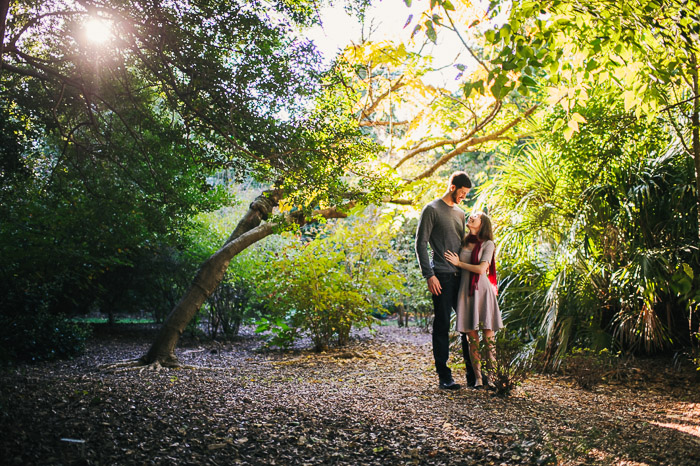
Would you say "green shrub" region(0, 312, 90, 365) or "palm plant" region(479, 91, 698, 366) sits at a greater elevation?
"palm plant" region(479, 91, 698, 366)

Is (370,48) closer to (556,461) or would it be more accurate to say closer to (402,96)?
(402,96)

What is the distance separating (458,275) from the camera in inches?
166

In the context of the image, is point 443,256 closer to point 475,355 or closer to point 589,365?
point 475,355

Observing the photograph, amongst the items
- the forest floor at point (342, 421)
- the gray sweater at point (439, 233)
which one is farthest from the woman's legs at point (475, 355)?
the gray sweater at point (439, 233)

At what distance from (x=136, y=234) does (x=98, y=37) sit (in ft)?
11.7

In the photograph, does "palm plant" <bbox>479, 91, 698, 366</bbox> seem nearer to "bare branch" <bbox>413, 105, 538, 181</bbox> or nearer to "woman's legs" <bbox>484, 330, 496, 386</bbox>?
"bare branch" <bbox>413, 105, 538, 181</bbox>

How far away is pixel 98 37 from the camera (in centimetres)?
382

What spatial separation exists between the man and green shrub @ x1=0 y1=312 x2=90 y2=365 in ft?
15.6

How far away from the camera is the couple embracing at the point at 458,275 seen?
4.06 metres

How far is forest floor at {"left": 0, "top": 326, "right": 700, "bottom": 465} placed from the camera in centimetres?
237

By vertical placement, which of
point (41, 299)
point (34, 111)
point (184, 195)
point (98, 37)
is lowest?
point (41, 299)

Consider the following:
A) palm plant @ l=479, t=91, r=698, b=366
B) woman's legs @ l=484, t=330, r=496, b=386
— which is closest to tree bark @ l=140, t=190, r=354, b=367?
woman's legs @ l=484, t=330, r=496, b=386

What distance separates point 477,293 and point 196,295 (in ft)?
10.8

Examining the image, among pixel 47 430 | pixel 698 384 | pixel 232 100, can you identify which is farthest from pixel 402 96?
Result: pixel 47 430
